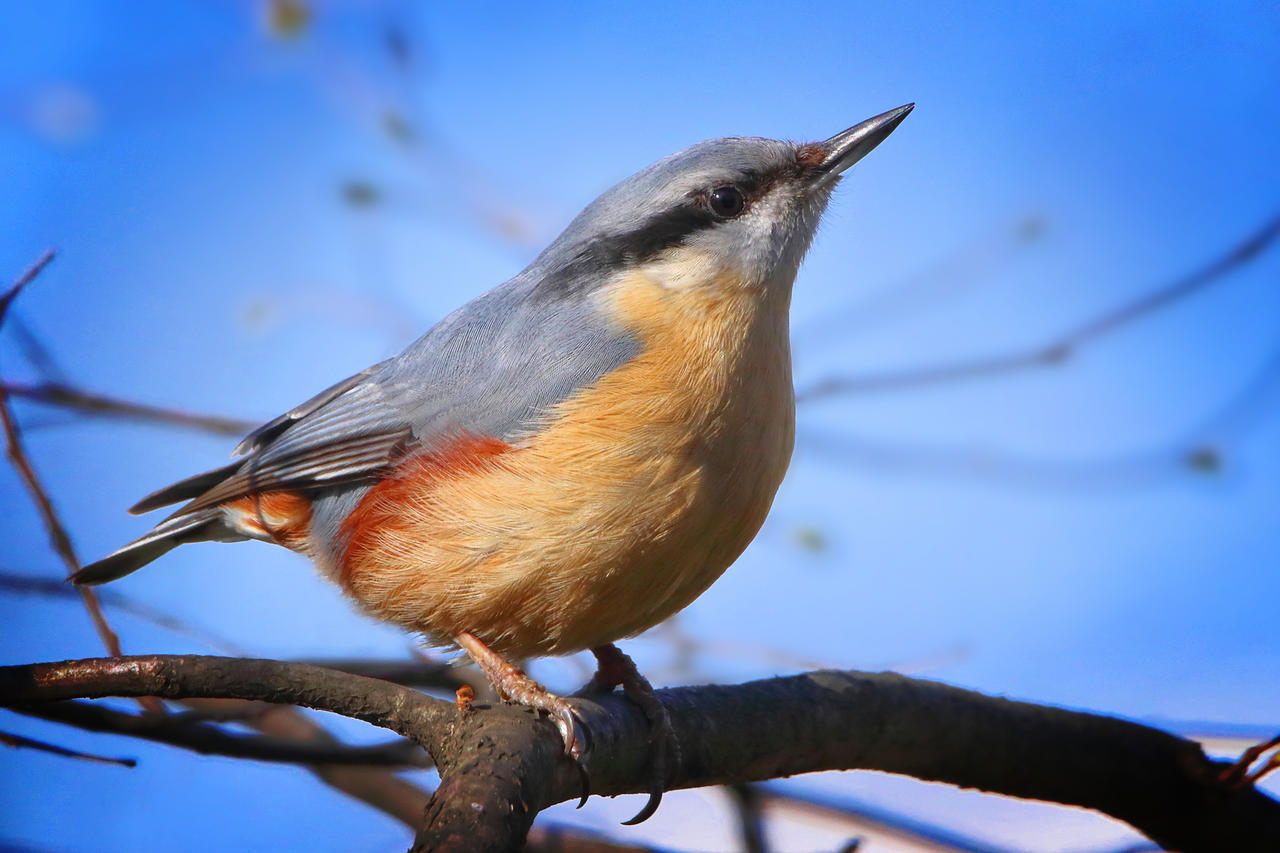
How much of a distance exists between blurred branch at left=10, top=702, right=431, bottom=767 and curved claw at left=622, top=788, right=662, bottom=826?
458 mm

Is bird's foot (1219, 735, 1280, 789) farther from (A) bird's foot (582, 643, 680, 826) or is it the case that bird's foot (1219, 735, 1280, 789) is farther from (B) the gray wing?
(B) the gray wing

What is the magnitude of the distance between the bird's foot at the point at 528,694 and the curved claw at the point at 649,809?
0.94 ft

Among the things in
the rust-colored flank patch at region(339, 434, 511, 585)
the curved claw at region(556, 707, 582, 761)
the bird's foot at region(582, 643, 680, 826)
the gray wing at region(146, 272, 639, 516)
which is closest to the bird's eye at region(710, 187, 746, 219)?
the gray wing at region(146, 272, 639, 516)

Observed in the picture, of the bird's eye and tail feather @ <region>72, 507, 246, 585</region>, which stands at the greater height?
the bird's eye

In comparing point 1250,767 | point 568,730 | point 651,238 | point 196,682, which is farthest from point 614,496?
point 1250,767

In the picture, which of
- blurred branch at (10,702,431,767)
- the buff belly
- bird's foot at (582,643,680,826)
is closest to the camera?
blurred branch at (10,702,431,767)

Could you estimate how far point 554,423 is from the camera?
7.37 feet

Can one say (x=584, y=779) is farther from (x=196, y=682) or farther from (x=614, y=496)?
(x=196, y=682)

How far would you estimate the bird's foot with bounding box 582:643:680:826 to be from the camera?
225 centimetres

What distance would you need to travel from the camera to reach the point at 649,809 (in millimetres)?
2350

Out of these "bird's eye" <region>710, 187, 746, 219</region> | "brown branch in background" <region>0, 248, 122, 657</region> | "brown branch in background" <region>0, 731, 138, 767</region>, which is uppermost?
"bird's eye" <region>710, 187, 746, 219</region>

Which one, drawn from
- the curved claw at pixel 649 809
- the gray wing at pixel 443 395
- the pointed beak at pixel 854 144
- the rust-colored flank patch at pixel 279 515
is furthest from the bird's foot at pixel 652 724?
the pointed beak at pixel 854 144

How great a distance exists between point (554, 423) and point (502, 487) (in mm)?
164

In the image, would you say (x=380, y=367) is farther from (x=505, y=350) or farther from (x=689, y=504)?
(x=689, y=504)
